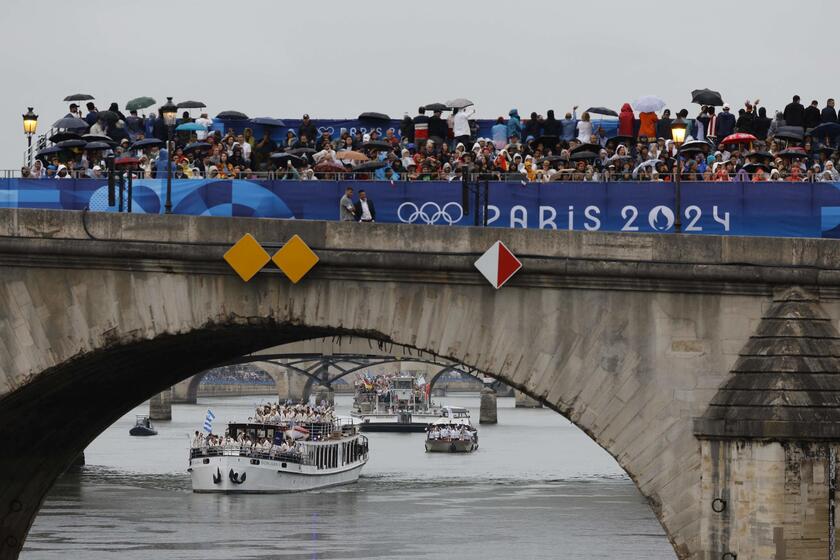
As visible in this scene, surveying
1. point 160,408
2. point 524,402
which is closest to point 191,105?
point 160,408

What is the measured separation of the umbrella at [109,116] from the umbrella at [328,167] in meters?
7.95

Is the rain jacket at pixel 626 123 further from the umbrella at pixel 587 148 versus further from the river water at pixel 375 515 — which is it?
the river water at pixel 375 515

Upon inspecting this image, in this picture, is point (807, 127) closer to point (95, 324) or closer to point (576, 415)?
point (576, 415)

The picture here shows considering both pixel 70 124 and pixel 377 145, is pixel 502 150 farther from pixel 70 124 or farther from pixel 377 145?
pixel 70 124

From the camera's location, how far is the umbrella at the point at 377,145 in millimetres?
29094

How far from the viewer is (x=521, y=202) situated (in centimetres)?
2355

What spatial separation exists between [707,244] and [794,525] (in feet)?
13.3

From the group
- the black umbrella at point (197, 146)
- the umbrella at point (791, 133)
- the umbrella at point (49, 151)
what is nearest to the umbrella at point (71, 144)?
the umbrella at point (49, 151)

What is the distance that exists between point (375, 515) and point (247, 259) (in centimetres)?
4501

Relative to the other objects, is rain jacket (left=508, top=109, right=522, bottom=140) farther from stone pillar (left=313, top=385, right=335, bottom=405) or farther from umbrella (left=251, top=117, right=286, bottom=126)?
stone pillar (left=313, top=385, right=335, bottom=405)

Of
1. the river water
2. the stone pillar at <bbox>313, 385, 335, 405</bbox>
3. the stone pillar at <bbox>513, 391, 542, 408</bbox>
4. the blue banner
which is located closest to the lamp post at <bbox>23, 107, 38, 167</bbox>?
the blue banner

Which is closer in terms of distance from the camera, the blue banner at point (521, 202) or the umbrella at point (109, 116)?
the blue banner at point (521, 202)

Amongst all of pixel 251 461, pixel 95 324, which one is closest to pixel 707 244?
pixel 95 324

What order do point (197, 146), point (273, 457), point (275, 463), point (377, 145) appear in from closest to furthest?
point (197, 146) < point (377, 145) < point (275, 463) < point (273, 457)
